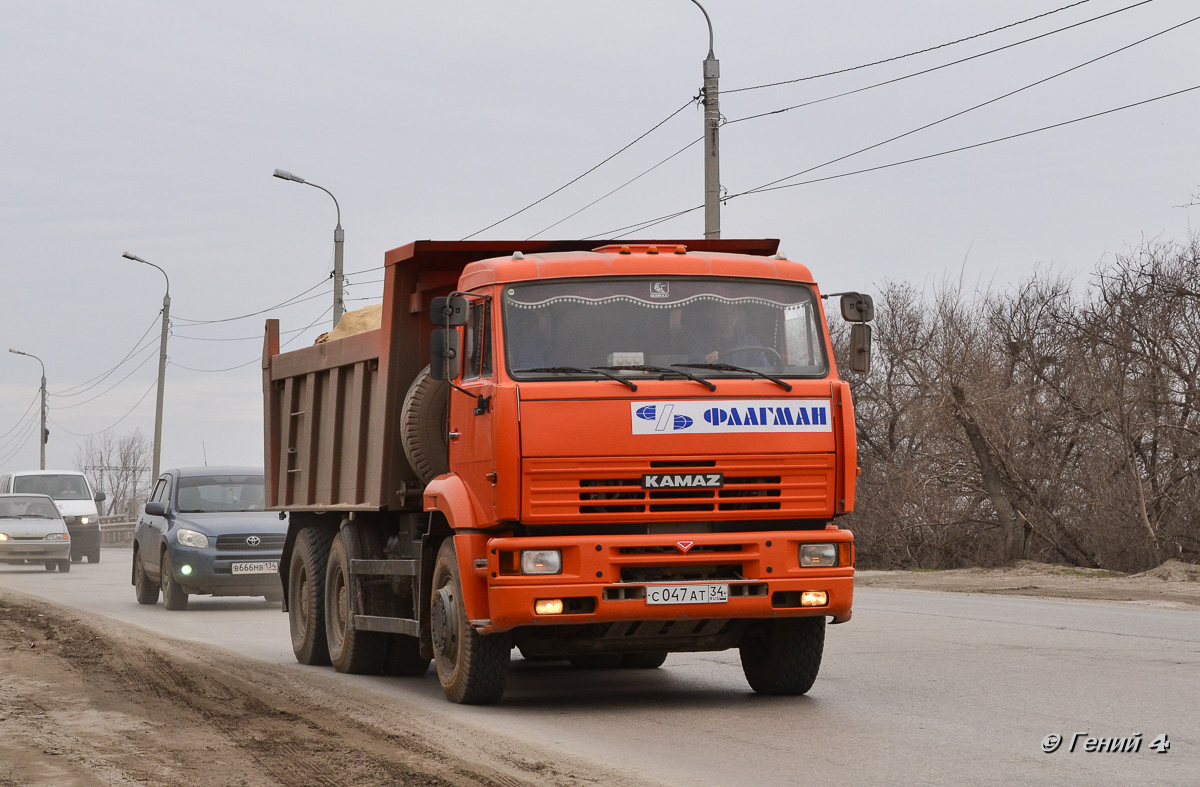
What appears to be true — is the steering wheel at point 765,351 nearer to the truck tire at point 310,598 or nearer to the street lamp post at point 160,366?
the truck tire at point 310,598

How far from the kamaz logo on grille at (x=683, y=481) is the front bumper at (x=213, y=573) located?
38.0ft

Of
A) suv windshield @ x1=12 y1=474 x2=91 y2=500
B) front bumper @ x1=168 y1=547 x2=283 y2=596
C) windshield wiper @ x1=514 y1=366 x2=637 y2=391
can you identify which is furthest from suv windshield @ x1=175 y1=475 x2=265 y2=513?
suv windshield @ x1=12 y1=474 x2=91 y2=500

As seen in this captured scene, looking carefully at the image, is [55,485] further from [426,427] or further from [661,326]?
[661,326]

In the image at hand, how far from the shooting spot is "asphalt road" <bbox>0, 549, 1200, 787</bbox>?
6871 millimetres

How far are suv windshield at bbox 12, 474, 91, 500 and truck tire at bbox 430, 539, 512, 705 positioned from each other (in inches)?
1116

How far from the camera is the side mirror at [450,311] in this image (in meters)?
9.09

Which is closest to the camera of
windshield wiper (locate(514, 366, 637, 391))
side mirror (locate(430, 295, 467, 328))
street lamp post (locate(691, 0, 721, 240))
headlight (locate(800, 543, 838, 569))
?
windshield wiper (locate(514, 366, 637, 391))

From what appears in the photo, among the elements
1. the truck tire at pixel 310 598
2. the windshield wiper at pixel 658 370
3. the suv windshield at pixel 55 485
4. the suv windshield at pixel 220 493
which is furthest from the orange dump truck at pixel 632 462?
the suv windshield at pixel 55 485

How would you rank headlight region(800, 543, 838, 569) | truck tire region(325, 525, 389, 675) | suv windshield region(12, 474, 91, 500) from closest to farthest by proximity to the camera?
headlight region(800, 543, 838, 569), truck tire region(325, 525, 389, 675), suv windshield region(12, 474, 91, 500)

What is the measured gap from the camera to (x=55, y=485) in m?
35.7

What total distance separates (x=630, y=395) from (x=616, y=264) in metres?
1.00

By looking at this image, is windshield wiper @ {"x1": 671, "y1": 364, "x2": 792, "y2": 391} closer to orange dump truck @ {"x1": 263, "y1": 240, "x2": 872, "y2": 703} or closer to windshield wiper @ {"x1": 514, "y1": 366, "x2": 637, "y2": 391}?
orange dump truck @ {"x1": 263, "y1": 240, "x2": 872, "y2": 703}

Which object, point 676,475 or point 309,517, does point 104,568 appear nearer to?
point 309,517

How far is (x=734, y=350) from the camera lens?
912 cm
